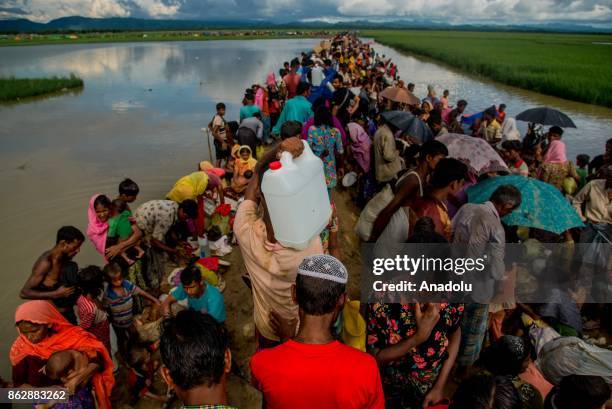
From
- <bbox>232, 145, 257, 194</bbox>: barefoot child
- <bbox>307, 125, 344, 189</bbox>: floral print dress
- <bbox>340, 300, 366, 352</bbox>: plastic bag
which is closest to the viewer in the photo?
<bbox>340, 300, 366, 352</bbox>: plastic bag

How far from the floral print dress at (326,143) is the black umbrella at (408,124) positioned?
31.0 inches

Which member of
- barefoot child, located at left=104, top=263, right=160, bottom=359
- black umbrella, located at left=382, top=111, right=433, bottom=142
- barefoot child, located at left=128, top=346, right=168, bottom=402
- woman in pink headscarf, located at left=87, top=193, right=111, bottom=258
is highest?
black umbrella, located at left=382, top=111, right=433, bottom=142

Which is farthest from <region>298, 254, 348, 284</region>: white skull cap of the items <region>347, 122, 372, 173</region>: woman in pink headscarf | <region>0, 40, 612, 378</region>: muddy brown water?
<region>347, 122, 372, 173</region>: woman in pink headscarf

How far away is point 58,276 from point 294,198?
2.26 m

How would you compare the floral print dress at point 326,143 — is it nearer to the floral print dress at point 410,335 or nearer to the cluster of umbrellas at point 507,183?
the cluster of umbrellas at point 507,183

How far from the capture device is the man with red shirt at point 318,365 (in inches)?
50.4

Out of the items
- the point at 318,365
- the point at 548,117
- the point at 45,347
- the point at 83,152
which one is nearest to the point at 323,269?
the point at 318,365

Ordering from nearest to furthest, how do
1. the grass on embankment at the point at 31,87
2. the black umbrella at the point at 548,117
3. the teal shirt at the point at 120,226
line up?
the teal shirt at the point at 120,226 < the black umbrella at the point at 548,117 < the grass on embankment at the point at 31,87

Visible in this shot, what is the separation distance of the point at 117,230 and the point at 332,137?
266 centimetres

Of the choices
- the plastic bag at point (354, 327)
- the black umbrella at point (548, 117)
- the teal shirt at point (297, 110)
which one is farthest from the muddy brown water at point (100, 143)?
the black umbrella at point (548, 117)

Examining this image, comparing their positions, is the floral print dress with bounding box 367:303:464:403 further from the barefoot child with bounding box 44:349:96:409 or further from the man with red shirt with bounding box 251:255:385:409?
the barefoot child with bounding box 44:349:96:409

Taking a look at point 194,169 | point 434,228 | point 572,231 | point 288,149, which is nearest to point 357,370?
point 288,149

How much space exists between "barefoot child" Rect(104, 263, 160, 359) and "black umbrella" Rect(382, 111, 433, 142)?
3578 millimetres

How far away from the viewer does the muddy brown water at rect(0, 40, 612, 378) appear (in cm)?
548
